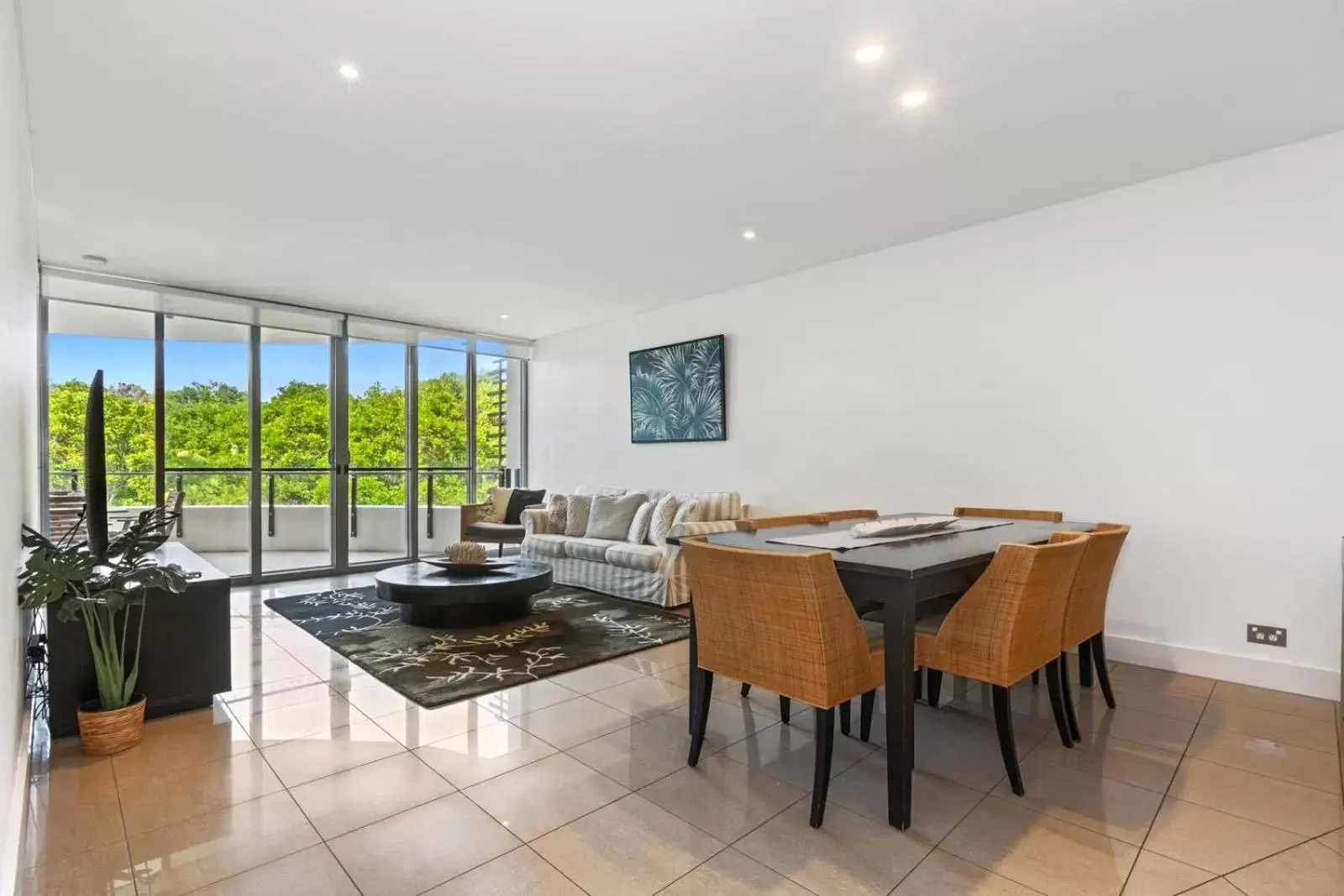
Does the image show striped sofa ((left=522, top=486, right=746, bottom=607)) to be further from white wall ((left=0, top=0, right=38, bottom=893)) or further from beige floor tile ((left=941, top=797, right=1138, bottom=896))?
white wall ((left=0, top=0, right=38, bottom=893))

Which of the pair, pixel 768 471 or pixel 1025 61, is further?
pixel 768 471

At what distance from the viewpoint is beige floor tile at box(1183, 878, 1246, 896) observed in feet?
5.65

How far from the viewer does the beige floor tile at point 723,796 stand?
2080 millimetres

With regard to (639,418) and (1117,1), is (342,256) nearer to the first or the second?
(639,418)

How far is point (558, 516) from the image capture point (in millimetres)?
6527

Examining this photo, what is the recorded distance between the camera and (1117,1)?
87.1 inches

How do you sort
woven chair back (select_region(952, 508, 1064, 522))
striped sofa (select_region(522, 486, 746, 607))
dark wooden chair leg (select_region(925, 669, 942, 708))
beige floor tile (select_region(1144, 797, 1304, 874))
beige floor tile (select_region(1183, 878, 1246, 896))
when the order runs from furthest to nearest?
1. striped sofa (select_region(522, 486, 746, 607))
2. woven chair back (select_region(952, 508, 1064, 522))
3. dark wooden chair leg (select_region(925, 669, 942, 708))
4. beige floor tile (select_region(1144, 797, 1304, 874))
5. beige floor tile (select_region(1183, 878, 1246, 896))

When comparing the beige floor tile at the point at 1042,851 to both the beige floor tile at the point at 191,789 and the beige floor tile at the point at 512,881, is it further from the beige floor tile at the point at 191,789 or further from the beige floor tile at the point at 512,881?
the beige floor tile at the point at 191,789

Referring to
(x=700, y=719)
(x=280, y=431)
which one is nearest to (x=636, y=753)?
(x=700, y=719)

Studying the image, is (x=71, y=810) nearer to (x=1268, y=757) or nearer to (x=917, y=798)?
(x=917, y=798)

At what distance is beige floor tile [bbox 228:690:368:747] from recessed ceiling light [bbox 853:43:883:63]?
3423mm

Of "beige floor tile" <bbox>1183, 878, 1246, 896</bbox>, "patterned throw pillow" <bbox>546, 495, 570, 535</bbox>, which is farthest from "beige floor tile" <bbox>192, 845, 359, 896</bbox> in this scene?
"patterned throw pillow" <bbox>546, 495, 570, 535</bbox>

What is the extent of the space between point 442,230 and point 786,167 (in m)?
2.30

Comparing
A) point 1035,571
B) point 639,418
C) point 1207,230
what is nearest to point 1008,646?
point 1035,571
